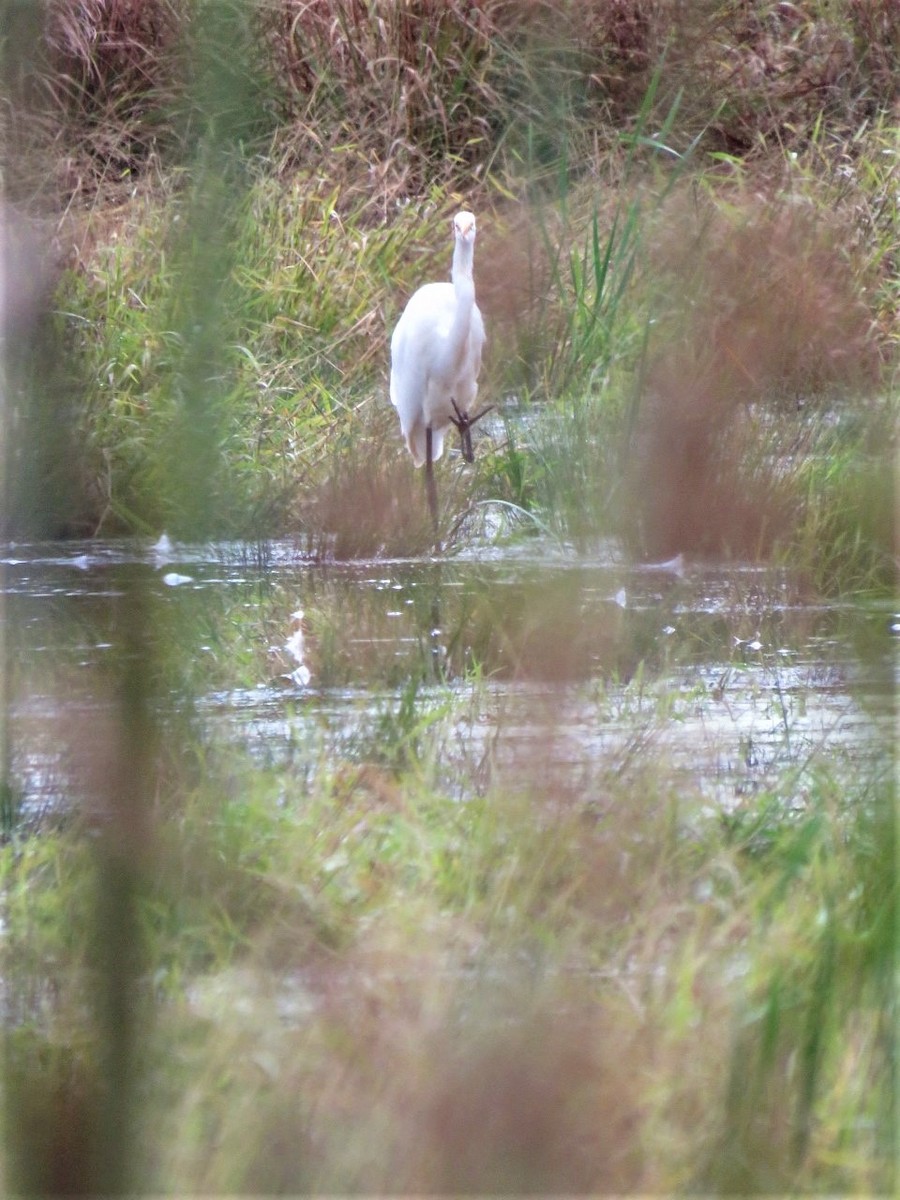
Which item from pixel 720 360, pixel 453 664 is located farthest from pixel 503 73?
pixel 453 664

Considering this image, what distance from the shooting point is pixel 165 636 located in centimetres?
69

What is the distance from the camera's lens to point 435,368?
16.0 ft

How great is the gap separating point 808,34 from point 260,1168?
0.87 meters

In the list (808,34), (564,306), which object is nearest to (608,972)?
(564,306)

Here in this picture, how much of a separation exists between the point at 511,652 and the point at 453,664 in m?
1.36

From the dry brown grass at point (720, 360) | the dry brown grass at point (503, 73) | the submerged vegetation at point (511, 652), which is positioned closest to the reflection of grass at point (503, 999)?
the submerged vegetation at point (511, 652)

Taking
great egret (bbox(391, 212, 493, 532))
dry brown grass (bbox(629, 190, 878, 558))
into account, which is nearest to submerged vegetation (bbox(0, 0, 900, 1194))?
dry brown grass (bbox(629, 190, 878, 558))

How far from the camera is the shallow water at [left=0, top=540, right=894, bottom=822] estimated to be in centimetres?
68

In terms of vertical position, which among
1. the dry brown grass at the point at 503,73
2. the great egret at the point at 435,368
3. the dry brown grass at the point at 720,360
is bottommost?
the dry brown grass at the point at 720,360

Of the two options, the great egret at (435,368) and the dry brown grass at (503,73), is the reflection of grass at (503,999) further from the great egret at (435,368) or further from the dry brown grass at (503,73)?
the great egret at (435,368)

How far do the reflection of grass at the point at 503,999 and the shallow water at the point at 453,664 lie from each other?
0.05 meters

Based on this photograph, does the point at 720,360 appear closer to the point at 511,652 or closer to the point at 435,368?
the point at 511,652

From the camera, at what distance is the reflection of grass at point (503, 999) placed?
2.20 feet

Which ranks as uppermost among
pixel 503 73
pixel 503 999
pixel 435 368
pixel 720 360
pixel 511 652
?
pixel 435 368
